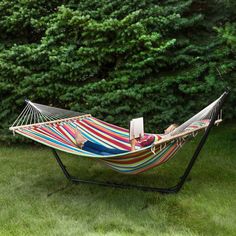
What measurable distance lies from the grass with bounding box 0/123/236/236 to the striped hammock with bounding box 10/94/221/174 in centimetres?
32

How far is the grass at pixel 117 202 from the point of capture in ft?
7.50

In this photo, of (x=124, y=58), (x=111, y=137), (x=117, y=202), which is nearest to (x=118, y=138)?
(x=111, y=137)

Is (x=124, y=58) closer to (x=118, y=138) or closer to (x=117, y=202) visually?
(x=118, y=138)

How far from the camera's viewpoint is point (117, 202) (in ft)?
8.84

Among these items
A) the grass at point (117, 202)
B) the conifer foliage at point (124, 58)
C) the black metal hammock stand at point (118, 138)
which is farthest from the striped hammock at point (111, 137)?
the conifer foliage at point (124, 58)

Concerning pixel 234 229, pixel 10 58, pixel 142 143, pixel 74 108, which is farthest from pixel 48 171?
pixel 234 229

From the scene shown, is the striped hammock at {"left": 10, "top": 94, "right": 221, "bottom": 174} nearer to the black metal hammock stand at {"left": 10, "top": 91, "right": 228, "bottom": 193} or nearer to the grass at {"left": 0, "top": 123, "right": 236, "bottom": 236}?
the black metal hammock stand at {"left": 10, "top": 91, "right": 228, "bottom": 193}

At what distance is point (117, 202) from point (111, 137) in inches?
27.6

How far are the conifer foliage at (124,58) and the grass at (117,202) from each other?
29.7 inches

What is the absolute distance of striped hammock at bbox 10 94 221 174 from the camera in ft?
7.99

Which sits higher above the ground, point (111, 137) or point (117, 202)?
point (111, 137)

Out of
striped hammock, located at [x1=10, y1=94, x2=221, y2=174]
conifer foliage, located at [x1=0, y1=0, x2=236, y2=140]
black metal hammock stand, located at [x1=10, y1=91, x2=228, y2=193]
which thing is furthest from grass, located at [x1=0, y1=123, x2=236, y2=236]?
conifer foliage, located at [x1=0, y1=0, x2=236, y2=140]

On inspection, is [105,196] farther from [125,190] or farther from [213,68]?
[213,68]

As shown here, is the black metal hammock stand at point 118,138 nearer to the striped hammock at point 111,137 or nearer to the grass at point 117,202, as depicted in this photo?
the striped hammock at point 111,137
